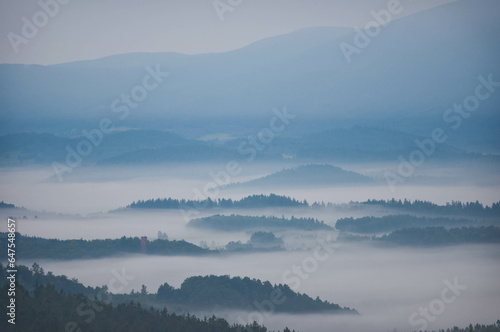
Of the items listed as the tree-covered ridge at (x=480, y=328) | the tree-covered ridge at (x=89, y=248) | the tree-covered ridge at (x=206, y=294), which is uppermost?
the tree-covered ridge at (x=89, y=248)

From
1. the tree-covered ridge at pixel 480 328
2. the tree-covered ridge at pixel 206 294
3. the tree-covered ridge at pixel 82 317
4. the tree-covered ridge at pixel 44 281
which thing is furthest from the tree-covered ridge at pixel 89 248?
the tree-covered ridge at pixel 480 328

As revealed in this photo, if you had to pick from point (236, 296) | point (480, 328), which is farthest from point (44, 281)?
point (480, 328)

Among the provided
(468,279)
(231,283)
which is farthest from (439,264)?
(231,283)

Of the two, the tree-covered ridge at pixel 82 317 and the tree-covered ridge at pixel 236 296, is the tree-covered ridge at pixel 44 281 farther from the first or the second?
the tree-covered ridge at pixel 236 296

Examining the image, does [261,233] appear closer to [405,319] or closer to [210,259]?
[210,259]

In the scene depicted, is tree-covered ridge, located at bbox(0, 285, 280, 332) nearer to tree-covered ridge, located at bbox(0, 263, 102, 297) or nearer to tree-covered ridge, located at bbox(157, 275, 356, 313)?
tree-covered ridge, located at bbox(0, 263, 102, 297)

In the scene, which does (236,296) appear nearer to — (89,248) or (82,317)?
(82,317)

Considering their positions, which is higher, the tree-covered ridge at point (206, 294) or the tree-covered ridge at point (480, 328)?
the tree-covered ridge at point (206, 294)

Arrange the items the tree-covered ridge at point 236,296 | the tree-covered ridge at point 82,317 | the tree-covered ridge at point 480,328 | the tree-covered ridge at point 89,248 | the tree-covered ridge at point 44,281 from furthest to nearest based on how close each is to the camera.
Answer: the tree-covered ridge at point 89,248, the tree-covered ridge at point 236,296, the tree-covered ridge at point 480,328, the tree-covered ridge at point 44,281, the tree-covered ridge at point 82,317
